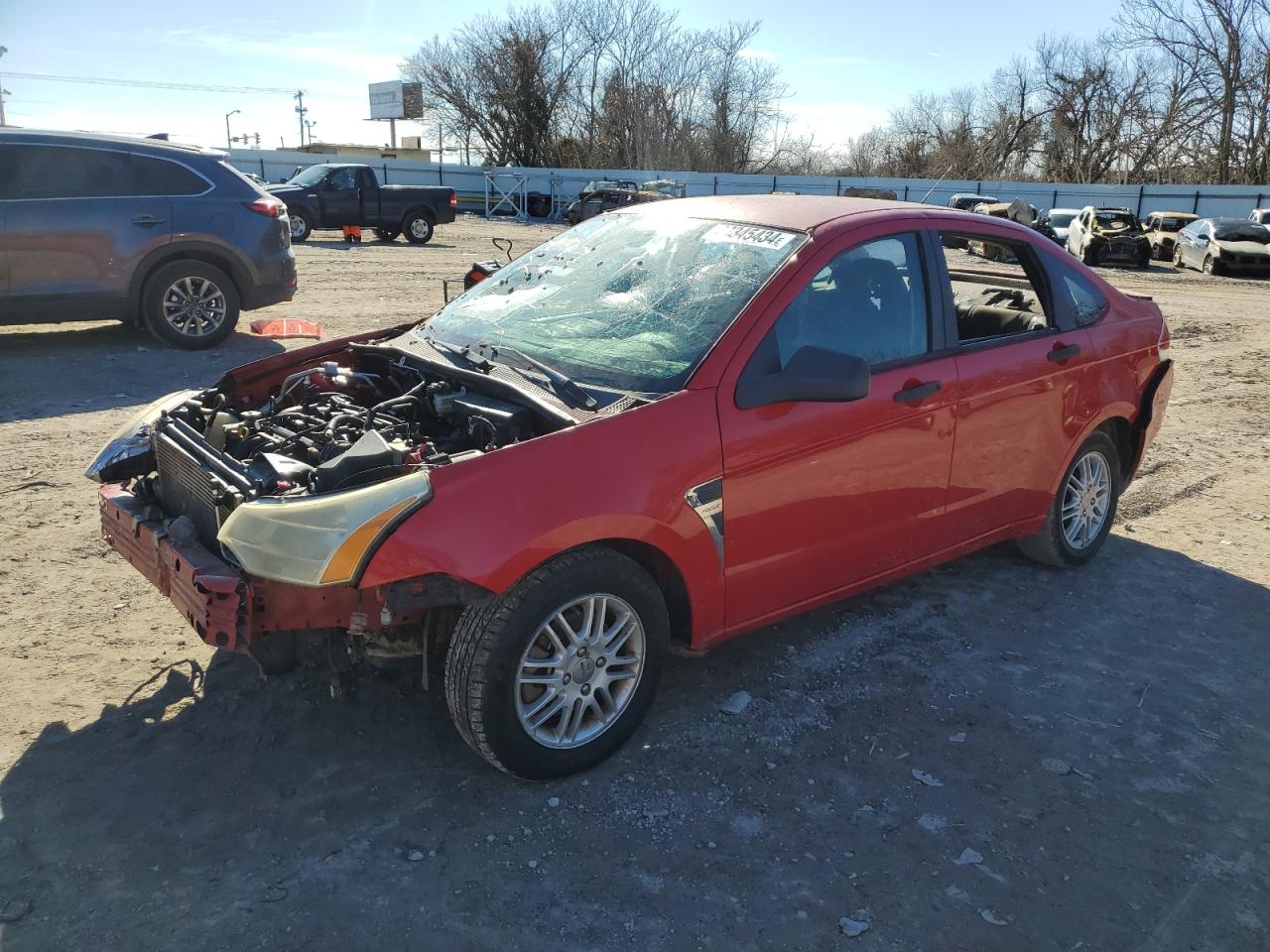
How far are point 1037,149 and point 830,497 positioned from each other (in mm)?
58243

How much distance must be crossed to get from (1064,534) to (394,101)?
242ft

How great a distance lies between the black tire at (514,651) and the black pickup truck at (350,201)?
67.9ft

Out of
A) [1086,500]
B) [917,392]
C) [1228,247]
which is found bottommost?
[1086,500]

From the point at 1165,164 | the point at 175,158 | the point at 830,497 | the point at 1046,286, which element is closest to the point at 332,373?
the point at 830,497

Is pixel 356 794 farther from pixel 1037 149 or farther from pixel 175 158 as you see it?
pixel 1037 149

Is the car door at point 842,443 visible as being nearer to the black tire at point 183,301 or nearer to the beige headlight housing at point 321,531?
the beige headlight housing at point 321,531

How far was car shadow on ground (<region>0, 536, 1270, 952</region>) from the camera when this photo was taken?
105 inches

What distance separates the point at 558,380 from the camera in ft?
11.4

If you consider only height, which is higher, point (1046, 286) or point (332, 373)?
point (1046, 286)

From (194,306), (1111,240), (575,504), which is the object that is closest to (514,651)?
(575,504)

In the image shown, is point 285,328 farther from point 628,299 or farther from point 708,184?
point 708,184

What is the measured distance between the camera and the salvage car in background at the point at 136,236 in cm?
832

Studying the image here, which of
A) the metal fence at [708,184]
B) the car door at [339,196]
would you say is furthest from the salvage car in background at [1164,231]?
the car door at [339,196]

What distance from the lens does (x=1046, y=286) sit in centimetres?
476
